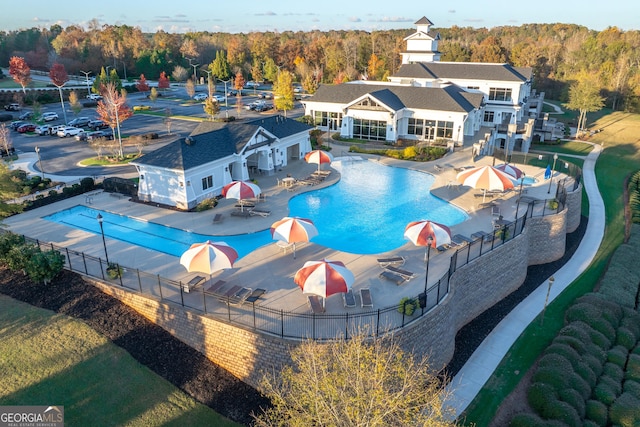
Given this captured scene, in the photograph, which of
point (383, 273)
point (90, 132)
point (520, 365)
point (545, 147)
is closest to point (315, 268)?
point (383, 273)

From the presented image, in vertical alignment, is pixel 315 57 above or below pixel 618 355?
above

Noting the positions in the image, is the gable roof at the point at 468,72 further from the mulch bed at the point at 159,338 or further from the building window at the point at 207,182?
the mulch bed at the point at 159,338

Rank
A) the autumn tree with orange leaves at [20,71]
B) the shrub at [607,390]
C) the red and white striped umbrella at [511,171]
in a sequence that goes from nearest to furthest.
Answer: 1. the shrub at [607,390]
2. the red and white striped umbrella at [511,171]
3. the autumn tree with orange leaves at [20,71]

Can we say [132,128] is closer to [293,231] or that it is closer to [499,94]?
[293,231]

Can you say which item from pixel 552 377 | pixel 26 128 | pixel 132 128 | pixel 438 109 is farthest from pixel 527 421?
pixel 26 128

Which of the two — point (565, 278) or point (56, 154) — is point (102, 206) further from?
point (565, 278)

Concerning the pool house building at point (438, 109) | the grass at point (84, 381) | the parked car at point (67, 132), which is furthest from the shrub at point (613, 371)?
the parked car at point (67, 132)
